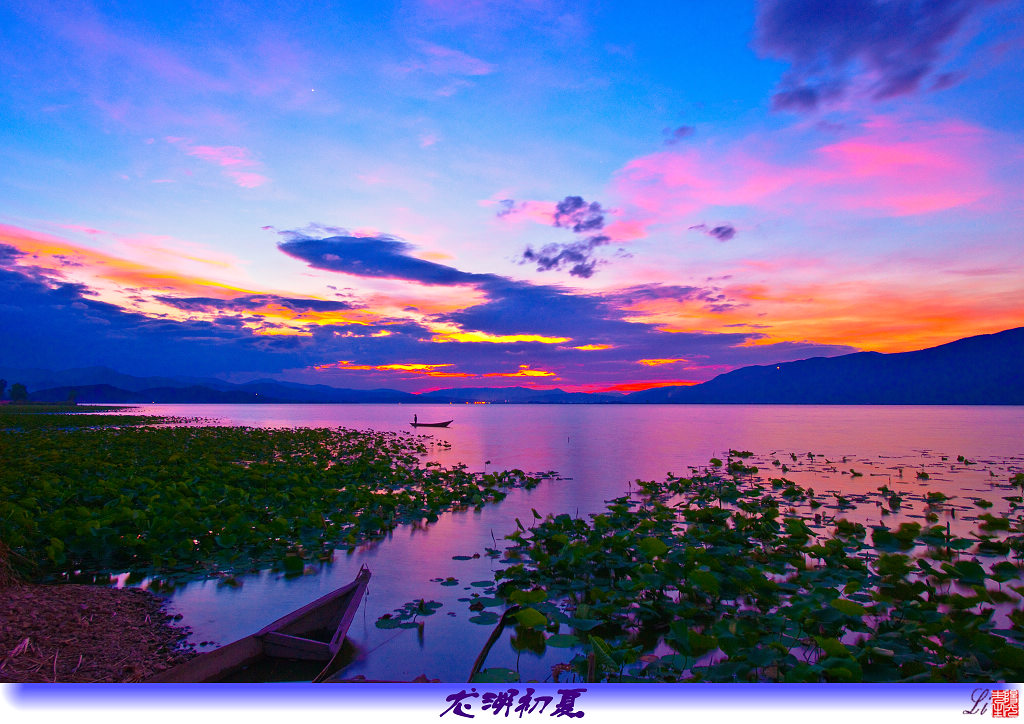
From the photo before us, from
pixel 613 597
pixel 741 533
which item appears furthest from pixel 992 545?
pixel 613 597

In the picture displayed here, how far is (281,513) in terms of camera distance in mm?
10727

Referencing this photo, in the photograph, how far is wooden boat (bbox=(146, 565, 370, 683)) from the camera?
163 inches

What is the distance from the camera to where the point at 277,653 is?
4730 mm

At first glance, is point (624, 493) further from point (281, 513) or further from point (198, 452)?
point (198, 452)

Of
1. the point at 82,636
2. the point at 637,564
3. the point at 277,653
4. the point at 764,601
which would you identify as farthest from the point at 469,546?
the point at 82,636

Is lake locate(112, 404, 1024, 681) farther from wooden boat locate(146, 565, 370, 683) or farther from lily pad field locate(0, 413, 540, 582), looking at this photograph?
lily pad field locate(0, 413, 540, 582)

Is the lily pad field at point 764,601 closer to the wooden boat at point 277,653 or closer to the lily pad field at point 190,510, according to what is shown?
the wooden boat at point 277,653

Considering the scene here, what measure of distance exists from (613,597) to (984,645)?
3.48 meters

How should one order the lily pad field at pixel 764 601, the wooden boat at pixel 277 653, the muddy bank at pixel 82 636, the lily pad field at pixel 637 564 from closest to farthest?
1. the wooden boat at pixel 277 653
2. the muddy bank at pixel 82 636
3. the lily pad field at pixel 764 601
4. the lily pad field at pixel 637 564

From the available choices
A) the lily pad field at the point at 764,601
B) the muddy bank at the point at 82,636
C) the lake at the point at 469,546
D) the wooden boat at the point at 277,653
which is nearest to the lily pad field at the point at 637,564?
the lily pad field at the point at 764,601

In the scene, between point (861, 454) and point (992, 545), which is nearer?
point (992, 545)

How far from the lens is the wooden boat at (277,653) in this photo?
415 centimetres

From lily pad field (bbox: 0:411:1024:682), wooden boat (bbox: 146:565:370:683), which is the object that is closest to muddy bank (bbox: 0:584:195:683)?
wooden boat (bbox: 146:565:370:683)

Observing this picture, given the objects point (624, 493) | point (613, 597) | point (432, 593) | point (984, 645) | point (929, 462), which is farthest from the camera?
point (929, 462)
